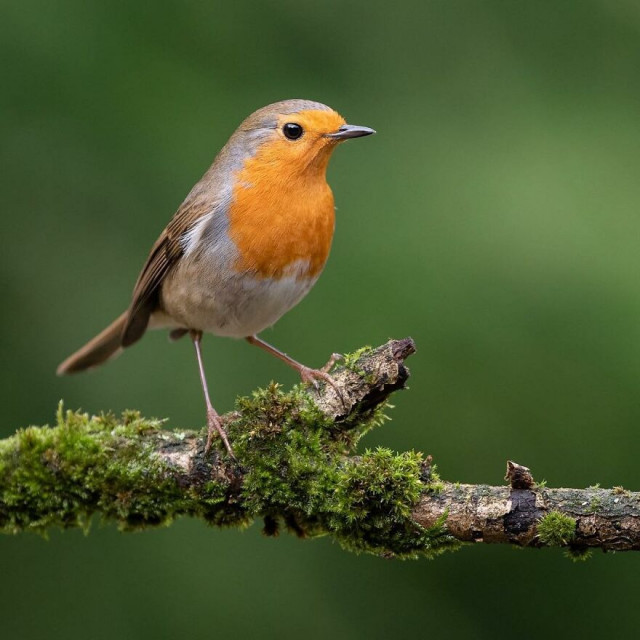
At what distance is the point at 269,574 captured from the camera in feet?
15.1

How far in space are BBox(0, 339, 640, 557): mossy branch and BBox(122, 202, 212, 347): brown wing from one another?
101 cm

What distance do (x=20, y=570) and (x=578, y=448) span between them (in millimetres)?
2510

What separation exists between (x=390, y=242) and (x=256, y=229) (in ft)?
2.44

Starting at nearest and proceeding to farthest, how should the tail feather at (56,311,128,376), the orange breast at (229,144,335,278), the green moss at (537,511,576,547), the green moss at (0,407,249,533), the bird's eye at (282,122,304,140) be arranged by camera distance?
the green moss at (537,511,576,547)
the green moss at (0,407,249,533)
the orange breast at (229,144,335,278)
the bird's eye at (282,122,304,140)
the tail feather at (56,311,128,376)

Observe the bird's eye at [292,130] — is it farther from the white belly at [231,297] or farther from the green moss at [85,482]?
the green moss at [85,482]

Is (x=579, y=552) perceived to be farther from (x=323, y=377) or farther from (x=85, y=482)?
(x=85, y=482)

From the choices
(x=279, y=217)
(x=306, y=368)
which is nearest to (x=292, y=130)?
(x=279, y=217)

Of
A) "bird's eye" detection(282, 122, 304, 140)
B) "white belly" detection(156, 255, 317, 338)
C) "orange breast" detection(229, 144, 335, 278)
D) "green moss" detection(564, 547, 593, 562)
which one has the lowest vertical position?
"green moss" detection(564, 547, 593, 562)

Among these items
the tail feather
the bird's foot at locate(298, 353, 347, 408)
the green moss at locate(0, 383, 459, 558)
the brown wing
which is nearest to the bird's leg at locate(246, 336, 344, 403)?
the bird's foot at locate(298, 353, 347, 408)

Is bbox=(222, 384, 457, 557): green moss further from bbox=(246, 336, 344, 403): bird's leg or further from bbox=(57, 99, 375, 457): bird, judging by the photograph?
bbox=(57, 99, 375, 457): bird

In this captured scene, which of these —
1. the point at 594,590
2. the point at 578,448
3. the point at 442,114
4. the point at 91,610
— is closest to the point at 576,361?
the point at 578,448

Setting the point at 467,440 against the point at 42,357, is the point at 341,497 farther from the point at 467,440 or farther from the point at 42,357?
the point at 42,357

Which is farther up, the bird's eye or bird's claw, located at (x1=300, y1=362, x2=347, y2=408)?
the bird's eye

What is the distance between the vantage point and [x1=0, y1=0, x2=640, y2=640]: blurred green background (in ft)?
14.4
